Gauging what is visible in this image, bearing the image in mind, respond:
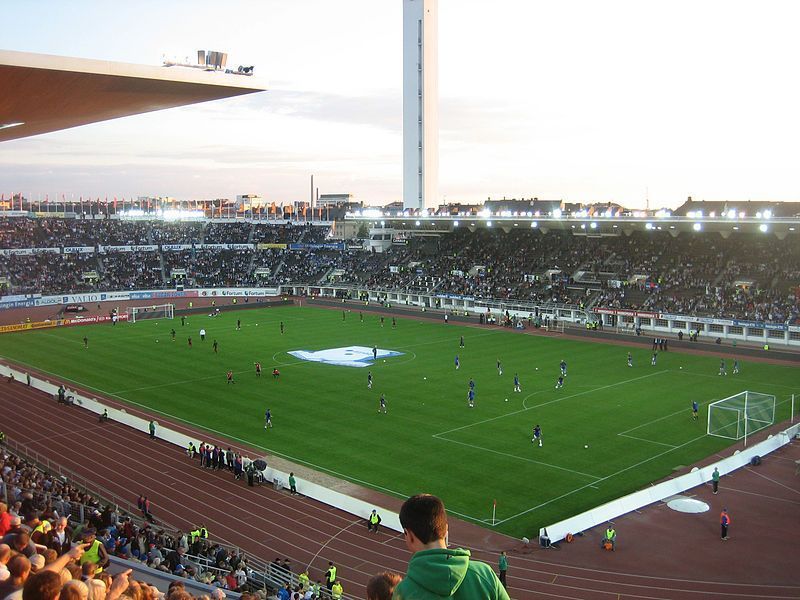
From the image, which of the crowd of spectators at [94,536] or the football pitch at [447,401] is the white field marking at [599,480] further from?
the crowd of spectators at [94,536]

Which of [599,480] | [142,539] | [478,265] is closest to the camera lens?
[142,539]

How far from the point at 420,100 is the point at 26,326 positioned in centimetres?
6048

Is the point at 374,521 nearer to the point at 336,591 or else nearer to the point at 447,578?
the point at 336,591

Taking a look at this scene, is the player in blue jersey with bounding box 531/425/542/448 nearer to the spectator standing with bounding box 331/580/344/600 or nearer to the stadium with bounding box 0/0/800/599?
the stadium with bounding box 0/0/800/599

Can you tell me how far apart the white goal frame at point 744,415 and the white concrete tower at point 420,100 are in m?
75.7

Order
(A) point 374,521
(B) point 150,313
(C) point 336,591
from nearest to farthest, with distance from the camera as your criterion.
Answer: (C) point 336,591 → (A) point 374,521 → (B) point 150,313

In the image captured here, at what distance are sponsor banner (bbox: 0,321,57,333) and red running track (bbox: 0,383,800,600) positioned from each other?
123ft

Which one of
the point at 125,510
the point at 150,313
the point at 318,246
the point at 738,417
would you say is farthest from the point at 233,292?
the point at 738,417

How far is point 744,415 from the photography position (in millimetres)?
32219

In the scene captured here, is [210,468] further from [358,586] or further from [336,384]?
[336,384]

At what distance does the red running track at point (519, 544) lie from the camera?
748 inches

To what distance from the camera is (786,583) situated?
18.8 m

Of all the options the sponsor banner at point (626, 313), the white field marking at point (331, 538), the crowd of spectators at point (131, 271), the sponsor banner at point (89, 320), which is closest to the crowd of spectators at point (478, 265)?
the crowd of spectators at point (131, 271)

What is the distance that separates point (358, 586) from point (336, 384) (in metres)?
22.7
